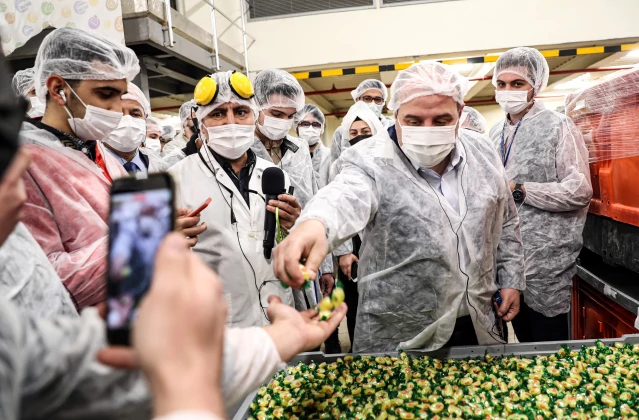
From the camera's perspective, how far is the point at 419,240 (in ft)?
5.63

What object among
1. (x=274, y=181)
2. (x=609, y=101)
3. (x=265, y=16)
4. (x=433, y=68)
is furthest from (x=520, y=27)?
(x=274, y=181)

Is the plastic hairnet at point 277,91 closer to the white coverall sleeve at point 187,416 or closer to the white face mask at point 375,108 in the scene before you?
the white face mask at point 375,108

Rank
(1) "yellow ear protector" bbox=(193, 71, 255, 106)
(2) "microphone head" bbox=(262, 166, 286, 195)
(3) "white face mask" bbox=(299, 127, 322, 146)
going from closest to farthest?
1. (2) "microphone head" bbox=(262, 166, 286, 195)
2. (1) "yellow ear protector" bbox=(193, 71, 255, 106)
3. (3) "white face mask" bbox=(299, 127, 322, 146)

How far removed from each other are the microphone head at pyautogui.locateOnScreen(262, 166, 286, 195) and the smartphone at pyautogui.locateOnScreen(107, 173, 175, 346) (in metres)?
1.13

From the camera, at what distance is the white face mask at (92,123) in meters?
1.60

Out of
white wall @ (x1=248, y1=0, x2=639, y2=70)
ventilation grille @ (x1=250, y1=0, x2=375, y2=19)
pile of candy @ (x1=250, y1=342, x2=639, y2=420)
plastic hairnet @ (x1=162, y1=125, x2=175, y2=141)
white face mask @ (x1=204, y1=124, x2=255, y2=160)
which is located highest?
ventilation grille @ (x1=250, y1=0, x2=375, y2=19)

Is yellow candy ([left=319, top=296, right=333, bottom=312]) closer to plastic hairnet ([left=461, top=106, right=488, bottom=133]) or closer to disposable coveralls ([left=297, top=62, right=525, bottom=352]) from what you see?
disposable coveralls ([left=297, top=62, right=525, bottom=352])

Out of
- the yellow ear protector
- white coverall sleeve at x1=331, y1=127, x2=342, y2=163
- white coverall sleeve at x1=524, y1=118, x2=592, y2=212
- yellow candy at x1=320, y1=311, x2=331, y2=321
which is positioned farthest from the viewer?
white coverall sleeve at x1=331, y1=127, x2=342, y2=163

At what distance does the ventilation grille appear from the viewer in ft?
23.5

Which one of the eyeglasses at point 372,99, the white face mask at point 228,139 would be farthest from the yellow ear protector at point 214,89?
the eyeglasses at point 372,99

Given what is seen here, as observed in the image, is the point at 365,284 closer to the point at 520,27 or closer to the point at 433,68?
the point at 433,68

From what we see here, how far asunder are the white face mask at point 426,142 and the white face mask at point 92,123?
114cm

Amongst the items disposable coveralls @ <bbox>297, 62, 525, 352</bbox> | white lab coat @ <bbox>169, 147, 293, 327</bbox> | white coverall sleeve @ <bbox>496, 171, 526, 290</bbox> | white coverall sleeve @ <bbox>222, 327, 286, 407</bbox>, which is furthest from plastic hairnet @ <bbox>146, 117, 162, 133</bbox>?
white coverall sleeve @ <bbox>222, 327, 286, 407</bbox>

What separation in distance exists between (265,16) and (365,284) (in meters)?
6.63
